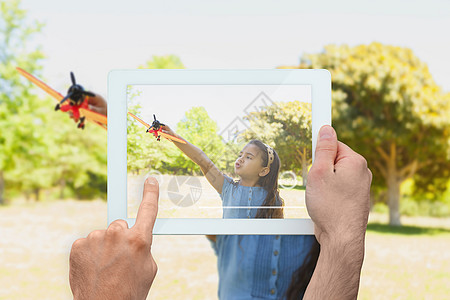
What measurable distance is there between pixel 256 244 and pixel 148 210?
437 millimetres

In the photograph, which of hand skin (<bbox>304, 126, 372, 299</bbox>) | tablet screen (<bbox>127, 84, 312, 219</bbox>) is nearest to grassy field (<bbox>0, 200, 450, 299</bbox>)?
tablet screen (<bbox>127, 84, 312, 219</bbox>)

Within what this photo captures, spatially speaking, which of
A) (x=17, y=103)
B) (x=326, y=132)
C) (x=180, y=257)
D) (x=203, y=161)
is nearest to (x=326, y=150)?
(x=326, y=132)

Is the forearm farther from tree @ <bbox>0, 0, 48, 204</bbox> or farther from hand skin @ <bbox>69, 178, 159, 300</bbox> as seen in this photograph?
tree @ <bbox>0, 0, 48, 204</bbox>

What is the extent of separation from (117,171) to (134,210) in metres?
0.08

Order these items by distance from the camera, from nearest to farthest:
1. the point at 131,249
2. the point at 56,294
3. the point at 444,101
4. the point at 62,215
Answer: the point at 131,249
the point at 56,294
the point at 444,101
the point at 62,215

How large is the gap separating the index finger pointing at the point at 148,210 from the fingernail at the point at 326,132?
1.02ft

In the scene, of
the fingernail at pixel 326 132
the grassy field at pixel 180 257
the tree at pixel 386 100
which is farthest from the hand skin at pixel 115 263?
the tree at pixel 386 100

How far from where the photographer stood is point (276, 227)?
2.41ft

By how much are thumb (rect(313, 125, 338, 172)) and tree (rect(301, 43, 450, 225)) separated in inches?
250

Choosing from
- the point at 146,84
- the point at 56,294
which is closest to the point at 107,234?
the point at 146,84

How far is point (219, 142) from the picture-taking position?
79cm

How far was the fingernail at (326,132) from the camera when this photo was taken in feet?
2.27

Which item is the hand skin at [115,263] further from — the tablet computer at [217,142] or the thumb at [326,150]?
the thumb at [326,150]

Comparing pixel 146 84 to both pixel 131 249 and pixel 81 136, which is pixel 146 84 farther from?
pixel 81 136
